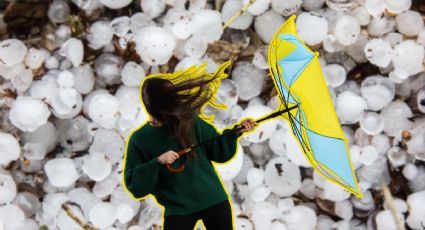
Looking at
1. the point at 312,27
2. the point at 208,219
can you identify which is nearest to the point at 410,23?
the point at 312,27

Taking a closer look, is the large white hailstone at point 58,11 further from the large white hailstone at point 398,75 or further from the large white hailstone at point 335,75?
the large white hailstone at point 398,75

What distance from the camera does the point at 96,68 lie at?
1483mm

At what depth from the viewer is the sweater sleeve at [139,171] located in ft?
3.12

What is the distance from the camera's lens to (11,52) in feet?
4.69

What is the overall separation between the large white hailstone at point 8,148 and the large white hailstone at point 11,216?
0.12 metres

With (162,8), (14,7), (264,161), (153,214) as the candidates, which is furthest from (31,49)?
(264,161)

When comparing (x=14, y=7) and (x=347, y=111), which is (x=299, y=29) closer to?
(x=347, y=111)

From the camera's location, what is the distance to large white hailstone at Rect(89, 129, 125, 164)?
143cm

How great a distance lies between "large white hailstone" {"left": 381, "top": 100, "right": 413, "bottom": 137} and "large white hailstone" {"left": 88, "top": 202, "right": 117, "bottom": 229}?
2.54 ft

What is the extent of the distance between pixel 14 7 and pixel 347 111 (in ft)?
3.11

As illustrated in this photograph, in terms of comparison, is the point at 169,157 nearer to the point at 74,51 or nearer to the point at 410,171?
the point at 74,51

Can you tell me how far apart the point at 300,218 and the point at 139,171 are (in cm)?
64

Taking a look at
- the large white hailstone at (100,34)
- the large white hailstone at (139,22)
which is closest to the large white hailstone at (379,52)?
the large white hailstone at (139,22)

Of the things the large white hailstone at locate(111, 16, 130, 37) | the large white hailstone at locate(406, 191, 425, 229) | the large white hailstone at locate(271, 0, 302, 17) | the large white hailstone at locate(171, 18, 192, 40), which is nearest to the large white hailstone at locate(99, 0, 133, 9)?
the large white hailstone at locate(111, 16, 130, 37)
